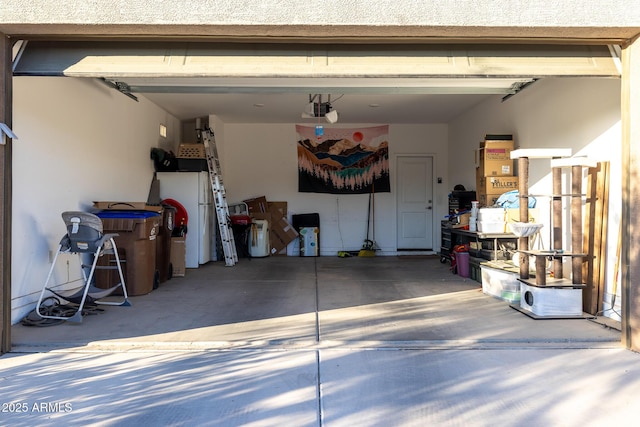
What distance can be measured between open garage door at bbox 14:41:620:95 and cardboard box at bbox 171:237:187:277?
360 cm

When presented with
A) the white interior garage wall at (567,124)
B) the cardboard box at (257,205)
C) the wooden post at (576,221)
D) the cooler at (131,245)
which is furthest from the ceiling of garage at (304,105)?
the wooden post at (576,221)

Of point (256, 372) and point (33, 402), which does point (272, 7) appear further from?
point (33, 402)

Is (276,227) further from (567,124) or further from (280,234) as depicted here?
(567,124)

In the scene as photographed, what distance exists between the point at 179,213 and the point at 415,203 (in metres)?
4.94

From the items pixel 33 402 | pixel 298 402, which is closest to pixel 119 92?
pixel 33 402

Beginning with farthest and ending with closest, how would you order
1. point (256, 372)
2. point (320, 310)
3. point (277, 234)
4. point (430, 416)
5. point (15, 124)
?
point (277, 234) → point (320, 310) → point (15, 124) → point (256, 372) → point (430, 416)

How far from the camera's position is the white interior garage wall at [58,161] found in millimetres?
4230

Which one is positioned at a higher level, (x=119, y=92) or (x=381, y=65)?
(x=119, y=92)

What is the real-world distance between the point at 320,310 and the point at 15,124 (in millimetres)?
3288

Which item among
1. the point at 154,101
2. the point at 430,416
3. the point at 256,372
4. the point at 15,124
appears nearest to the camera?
the point at 430,416

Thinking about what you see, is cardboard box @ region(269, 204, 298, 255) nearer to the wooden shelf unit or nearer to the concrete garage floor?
the concrete garage floor

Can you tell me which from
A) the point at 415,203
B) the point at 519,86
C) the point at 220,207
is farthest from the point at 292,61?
the point at 415,203

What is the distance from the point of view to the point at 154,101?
7.46 m

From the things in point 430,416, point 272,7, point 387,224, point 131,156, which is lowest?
point 430,416
